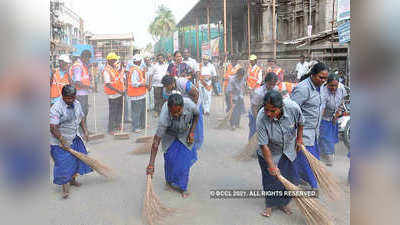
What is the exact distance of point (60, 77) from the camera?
494cm

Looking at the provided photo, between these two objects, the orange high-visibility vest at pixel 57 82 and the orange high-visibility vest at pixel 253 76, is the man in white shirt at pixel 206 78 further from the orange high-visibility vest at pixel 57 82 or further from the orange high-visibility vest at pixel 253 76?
the orange high-visibility vest at pixel 57 82

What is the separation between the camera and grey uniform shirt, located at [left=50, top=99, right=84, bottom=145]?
147 inches

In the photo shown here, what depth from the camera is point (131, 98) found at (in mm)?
6797

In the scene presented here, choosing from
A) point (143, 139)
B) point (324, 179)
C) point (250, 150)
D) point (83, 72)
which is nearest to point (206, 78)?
point (143, 139)

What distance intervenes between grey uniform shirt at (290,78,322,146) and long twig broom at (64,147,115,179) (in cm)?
246

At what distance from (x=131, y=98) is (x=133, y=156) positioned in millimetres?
1817

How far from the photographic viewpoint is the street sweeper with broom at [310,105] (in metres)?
3.72

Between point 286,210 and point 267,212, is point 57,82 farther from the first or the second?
point 286,210

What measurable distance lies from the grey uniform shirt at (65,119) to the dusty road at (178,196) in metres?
0.70

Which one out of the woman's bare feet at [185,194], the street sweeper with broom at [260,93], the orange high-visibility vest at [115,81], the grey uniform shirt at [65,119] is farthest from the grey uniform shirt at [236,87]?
the grey uniform shirt at [65,119]

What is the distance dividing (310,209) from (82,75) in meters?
3.68

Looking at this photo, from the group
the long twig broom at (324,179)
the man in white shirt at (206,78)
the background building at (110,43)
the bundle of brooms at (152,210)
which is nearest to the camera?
the bundle of brooms at (152,210)
